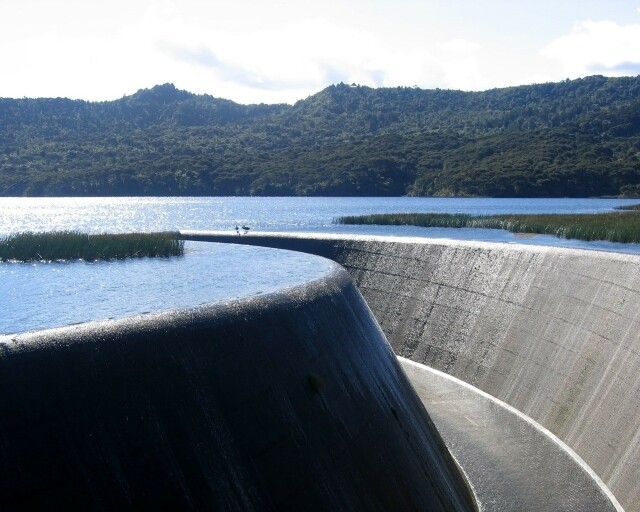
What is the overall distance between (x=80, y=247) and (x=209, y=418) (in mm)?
15995

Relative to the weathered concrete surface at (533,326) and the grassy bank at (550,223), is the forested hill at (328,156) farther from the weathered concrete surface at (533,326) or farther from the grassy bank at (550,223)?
the weathered concrete surface at (533,326)

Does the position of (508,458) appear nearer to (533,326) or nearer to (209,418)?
(533,326)

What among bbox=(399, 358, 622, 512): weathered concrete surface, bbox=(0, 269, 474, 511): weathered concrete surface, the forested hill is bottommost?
the forested hill

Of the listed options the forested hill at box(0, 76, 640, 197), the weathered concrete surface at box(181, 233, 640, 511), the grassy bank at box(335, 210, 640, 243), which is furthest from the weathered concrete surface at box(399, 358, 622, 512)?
the forested hill at box(0, 76, 640, 197)

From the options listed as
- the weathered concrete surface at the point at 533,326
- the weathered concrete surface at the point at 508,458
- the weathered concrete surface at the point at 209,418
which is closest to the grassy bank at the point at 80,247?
the weathered concrete surface at the point at 533,326

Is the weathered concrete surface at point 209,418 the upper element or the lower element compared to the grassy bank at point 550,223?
upper

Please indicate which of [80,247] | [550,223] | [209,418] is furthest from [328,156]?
[209,418]

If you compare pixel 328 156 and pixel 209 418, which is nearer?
pixel 209 418

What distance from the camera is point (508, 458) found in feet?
47.1

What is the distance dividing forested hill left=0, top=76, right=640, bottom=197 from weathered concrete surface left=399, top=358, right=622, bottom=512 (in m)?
89.3

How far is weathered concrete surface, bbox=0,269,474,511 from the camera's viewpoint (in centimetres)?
631

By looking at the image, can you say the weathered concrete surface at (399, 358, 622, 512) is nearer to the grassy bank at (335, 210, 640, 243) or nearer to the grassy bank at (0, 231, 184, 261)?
the grassy bank at (0, 231, 184, 261)

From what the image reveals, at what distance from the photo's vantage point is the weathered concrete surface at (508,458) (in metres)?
12.7

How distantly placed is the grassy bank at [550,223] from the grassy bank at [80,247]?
18650mm
